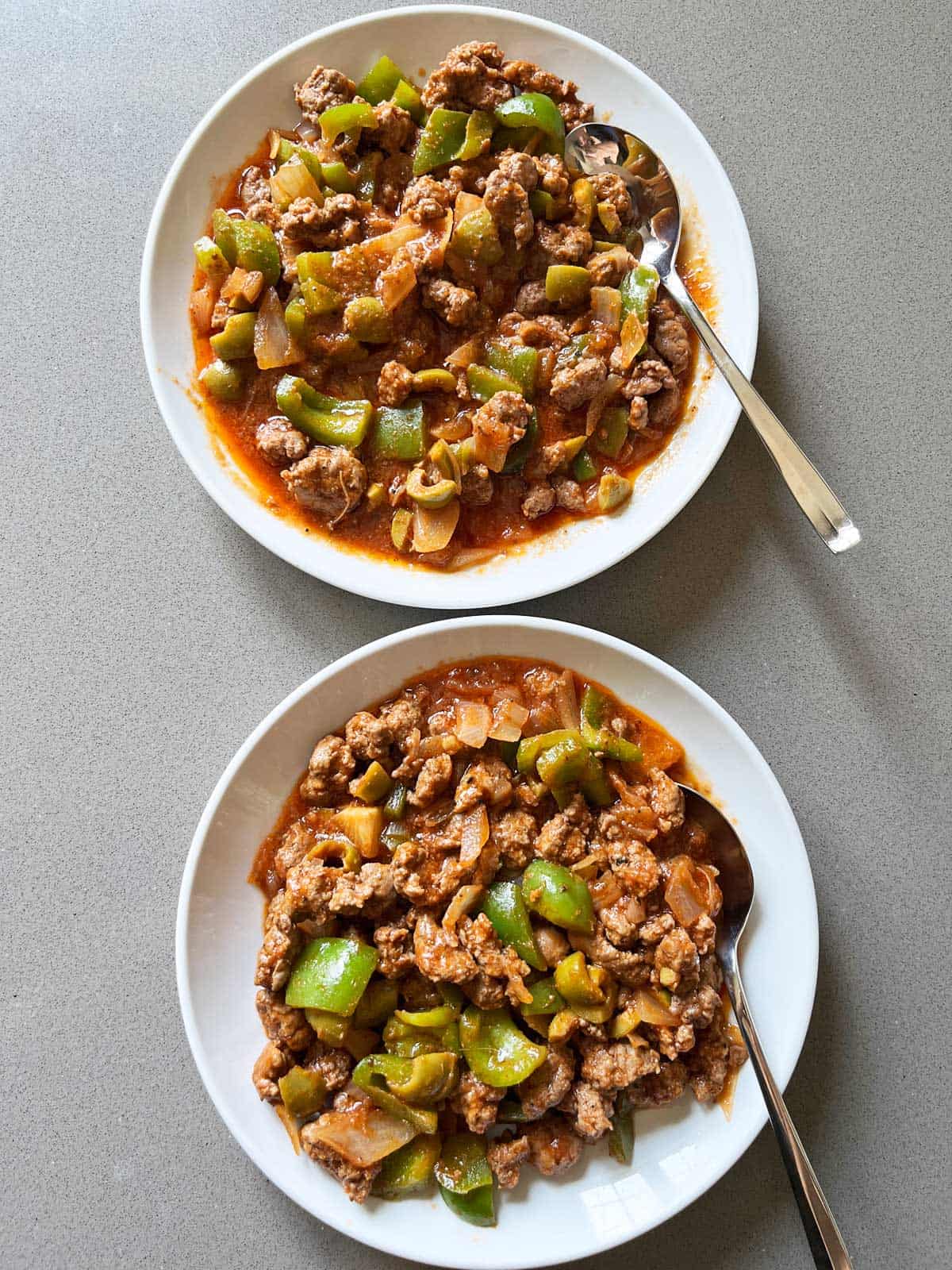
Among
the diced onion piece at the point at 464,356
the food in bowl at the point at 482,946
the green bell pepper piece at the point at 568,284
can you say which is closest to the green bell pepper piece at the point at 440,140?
the green bell pepper piece at the point at 568,284

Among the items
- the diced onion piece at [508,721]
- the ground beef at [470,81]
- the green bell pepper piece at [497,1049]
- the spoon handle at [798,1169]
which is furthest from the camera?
the ground beef at [470,81]

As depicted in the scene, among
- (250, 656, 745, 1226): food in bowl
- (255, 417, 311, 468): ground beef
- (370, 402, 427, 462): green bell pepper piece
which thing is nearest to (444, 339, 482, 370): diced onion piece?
(370, 402, 427, 462): green bell pepper piece

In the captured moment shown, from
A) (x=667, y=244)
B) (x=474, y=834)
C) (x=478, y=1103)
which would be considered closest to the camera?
(x=478, y=1103)

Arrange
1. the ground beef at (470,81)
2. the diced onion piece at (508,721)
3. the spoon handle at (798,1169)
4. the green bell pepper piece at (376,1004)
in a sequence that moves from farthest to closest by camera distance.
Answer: the ground beef at (470,81), the diced onion piece at (508,721), the green bell pepper piece at (376,1004), the spoon handle at (798,1169)

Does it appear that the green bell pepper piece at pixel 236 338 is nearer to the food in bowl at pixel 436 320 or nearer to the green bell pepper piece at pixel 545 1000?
the food in bowl at pixel 436 320

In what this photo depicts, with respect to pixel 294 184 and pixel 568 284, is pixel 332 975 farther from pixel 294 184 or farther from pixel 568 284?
pixel 294 184

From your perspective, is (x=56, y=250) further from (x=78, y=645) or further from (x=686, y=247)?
(x=686, y=247)

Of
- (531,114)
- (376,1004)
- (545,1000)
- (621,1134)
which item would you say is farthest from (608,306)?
(621,1134)
